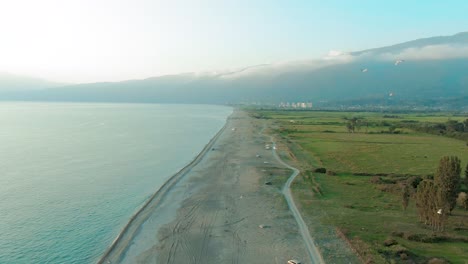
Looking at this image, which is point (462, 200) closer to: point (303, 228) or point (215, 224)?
point (303, 228)

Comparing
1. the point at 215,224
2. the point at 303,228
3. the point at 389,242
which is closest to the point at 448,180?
the point at 389,242

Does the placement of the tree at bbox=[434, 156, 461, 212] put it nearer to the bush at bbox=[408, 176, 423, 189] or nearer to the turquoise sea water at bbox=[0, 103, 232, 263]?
the bush at bbox=[408, 176, 423, 189]

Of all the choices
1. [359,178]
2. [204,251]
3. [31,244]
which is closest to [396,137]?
[359,178]

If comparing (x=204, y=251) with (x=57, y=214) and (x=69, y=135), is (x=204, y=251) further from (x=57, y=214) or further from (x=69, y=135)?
(x=69, y=135)

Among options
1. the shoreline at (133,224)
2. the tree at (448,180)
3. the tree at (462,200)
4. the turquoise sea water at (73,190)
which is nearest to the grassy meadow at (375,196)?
the tree at (462,200)

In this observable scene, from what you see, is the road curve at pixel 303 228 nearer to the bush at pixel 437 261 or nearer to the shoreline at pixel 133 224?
the bush at pixel 437 261

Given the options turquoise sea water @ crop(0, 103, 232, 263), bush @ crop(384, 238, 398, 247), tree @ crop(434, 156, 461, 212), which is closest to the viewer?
bush @ crop(384, 238, 398, 247)

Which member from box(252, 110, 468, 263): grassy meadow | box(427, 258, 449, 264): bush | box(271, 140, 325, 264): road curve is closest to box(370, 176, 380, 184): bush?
box(252, 110, 468, 263): grassy meadow
